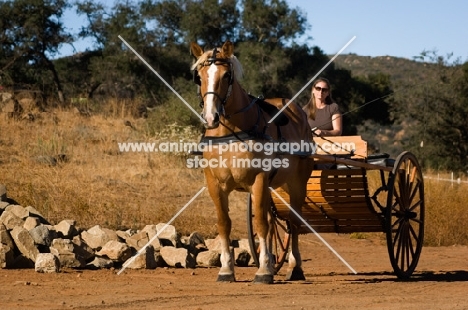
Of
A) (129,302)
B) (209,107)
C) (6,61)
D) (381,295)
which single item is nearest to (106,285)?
(129,302)

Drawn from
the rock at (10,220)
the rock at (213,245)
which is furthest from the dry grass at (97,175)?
the rock at (10,220)

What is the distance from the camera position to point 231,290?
8.20 m

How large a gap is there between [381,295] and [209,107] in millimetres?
2258

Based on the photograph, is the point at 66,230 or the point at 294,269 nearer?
the point at 294,269

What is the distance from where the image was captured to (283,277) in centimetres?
1017

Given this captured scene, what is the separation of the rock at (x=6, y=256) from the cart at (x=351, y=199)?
8.65 ft

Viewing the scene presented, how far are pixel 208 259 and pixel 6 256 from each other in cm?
248

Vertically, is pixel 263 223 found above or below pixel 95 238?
above

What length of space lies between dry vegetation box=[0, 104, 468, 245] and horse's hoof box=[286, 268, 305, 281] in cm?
420

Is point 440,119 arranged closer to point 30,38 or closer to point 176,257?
point 30,38

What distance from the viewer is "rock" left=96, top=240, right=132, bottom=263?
10422mm

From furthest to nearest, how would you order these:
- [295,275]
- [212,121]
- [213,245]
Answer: [213,245], [295,275], [212,121]

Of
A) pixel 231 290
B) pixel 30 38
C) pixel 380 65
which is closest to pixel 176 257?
pixel 231 290

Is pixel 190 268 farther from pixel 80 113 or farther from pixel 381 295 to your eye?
Result: pixel 80 113
